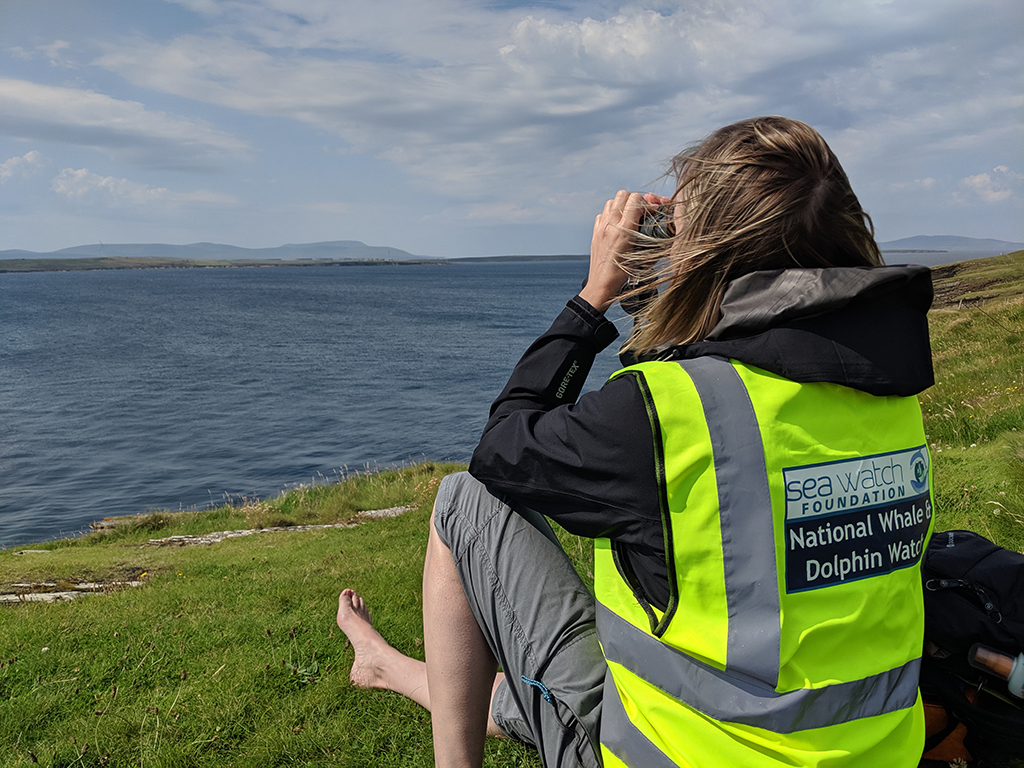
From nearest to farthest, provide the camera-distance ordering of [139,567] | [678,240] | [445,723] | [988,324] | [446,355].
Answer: [678,240], [445,723], [139,567], [988,324], [446,355]

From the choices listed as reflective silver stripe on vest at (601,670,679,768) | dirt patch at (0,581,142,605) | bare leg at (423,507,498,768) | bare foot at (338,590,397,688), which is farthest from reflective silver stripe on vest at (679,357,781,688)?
dirt patch at (0,581,142,605)

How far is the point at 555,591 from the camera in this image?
208 centimetres

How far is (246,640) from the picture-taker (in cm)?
409

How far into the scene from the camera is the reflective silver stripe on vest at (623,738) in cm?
167

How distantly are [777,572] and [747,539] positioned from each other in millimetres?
90

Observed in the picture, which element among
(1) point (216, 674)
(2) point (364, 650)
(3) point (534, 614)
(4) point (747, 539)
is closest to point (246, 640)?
(1) point (216, 674)

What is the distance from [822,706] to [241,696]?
278 cm

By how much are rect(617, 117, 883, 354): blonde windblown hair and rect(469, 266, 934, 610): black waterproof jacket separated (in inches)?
5.5

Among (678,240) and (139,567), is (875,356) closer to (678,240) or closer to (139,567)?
(678,240)

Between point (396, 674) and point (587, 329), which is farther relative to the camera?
point (396, 674)

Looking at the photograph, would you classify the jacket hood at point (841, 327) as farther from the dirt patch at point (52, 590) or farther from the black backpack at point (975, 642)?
the dirt patch at point (52, 590)

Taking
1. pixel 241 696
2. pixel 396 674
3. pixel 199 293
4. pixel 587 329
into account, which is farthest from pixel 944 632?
pixel 199 293

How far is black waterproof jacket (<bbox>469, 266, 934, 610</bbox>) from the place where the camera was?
1501 millimetres

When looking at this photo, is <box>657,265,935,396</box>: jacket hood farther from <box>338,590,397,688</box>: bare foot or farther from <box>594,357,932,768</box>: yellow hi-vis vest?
<box>338,590,397,688</box>: bare foot
